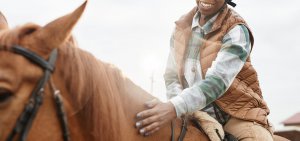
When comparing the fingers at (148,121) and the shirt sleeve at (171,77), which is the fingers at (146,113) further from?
the shirt sleeve at (171,77)

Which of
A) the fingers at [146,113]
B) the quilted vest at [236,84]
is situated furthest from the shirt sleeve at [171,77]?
the fingers at [146,113]

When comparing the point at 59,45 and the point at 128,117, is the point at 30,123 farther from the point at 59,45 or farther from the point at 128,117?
the point at 128,117

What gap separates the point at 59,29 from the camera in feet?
7.13

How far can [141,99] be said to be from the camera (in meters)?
3.00

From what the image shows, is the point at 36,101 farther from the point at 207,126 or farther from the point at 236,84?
the point at 236,84

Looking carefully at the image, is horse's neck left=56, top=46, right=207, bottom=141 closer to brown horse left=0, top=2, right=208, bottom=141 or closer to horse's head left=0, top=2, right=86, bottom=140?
brown horse left=0, top=2, right=208, bottom=141

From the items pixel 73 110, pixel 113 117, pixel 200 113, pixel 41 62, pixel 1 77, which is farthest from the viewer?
pixel 200 113

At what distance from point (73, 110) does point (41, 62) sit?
14.2 inches

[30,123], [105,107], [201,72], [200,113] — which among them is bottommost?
[200,113]

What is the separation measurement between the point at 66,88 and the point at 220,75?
1.36 metres

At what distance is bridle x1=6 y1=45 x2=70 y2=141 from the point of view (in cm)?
215

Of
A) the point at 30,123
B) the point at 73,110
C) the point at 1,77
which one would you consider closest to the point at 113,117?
the point at 73,110

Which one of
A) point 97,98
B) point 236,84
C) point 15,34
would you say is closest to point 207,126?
point 236,84

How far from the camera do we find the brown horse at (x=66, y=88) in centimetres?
215
